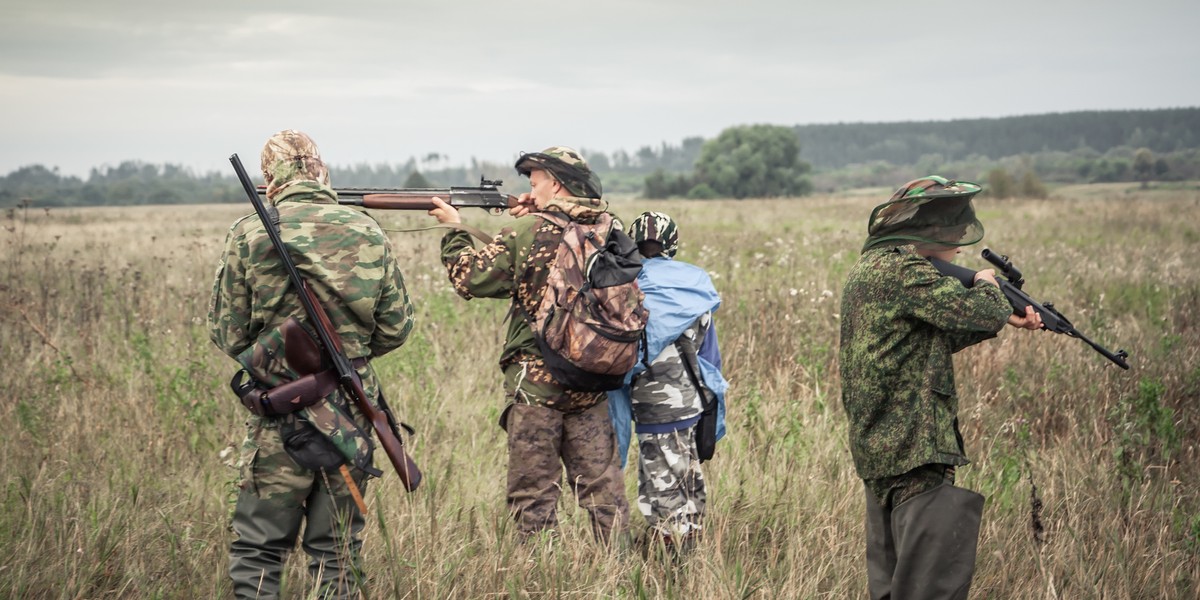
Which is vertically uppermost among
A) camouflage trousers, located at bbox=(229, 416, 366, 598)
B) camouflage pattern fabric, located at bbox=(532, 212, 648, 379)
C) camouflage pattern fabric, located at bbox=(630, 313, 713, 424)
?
camouflage pattern fabric, located at bbox=(532, 212, 648, 379)

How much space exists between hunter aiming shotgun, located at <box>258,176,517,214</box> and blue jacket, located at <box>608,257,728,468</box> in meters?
0.83

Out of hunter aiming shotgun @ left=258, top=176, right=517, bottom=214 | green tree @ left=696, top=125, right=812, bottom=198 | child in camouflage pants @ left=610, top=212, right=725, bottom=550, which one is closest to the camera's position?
child in camouflage pants @ left=610, top=212, right=725, bottom=550

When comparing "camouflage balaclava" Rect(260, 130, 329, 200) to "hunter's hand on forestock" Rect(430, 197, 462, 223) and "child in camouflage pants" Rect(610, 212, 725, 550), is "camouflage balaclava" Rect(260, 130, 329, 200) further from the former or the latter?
"child in camouflage pants" Rect(610, 212, 725, 550)

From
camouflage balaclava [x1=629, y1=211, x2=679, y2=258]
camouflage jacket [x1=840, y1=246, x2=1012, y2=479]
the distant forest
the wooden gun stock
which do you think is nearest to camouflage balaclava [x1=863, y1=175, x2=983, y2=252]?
camouflage jacket [x1=840, y1=246, x2=1012, y2=479]

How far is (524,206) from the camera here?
13.7ft

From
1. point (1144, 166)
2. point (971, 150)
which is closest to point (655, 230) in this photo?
point (1144, 166)

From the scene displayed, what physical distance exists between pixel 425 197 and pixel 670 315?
1384mm

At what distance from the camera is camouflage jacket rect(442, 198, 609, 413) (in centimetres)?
383

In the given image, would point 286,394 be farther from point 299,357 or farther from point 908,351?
point 908,351

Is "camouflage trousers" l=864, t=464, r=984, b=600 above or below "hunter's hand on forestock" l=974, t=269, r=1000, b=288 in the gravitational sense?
below

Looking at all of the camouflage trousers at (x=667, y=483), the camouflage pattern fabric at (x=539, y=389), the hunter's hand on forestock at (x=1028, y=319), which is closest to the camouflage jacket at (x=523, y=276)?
the camouflage pattern fabric at (x=539, y=389)

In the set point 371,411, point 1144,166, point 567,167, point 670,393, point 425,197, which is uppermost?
point 567,167

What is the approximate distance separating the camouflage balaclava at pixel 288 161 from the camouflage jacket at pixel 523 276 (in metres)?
0.78

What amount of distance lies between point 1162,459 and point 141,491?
5.99 meters
